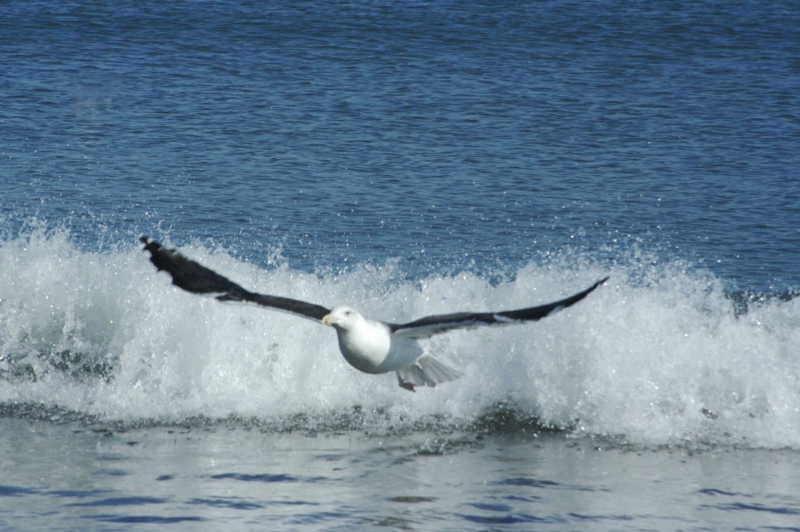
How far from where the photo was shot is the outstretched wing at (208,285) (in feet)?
29.4

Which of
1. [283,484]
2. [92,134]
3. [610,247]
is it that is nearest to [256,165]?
[92,134]

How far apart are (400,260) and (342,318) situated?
270 inches

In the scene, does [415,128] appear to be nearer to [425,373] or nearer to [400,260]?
[400,260]

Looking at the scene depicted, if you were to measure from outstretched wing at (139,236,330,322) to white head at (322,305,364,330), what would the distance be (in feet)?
0.40

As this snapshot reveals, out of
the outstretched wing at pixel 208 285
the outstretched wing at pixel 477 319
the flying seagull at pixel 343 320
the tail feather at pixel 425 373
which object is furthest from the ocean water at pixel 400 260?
the outstretched wing at pixel 208 285

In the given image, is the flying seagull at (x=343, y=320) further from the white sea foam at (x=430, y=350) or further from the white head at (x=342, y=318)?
the white sea foam at (x=430, y=350)

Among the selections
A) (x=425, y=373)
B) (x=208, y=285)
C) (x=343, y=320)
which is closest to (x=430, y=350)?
(x=425, y=373)

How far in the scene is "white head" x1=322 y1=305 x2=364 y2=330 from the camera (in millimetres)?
8797

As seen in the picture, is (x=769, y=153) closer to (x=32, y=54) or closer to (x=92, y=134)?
(x=92, y=134)

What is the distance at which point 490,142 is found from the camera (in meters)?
21.3

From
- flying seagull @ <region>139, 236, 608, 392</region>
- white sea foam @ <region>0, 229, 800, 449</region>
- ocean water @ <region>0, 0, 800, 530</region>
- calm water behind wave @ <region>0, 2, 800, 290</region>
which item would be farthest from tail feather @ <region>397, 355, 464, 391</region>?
calm water behind wave @ <region>0, 2, 800, 290</region>

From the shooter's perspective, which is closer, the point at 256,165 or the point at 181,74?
the point at 256,165

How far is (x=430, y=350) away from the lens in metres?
12.0

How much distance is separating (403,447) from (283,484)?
147 cm
